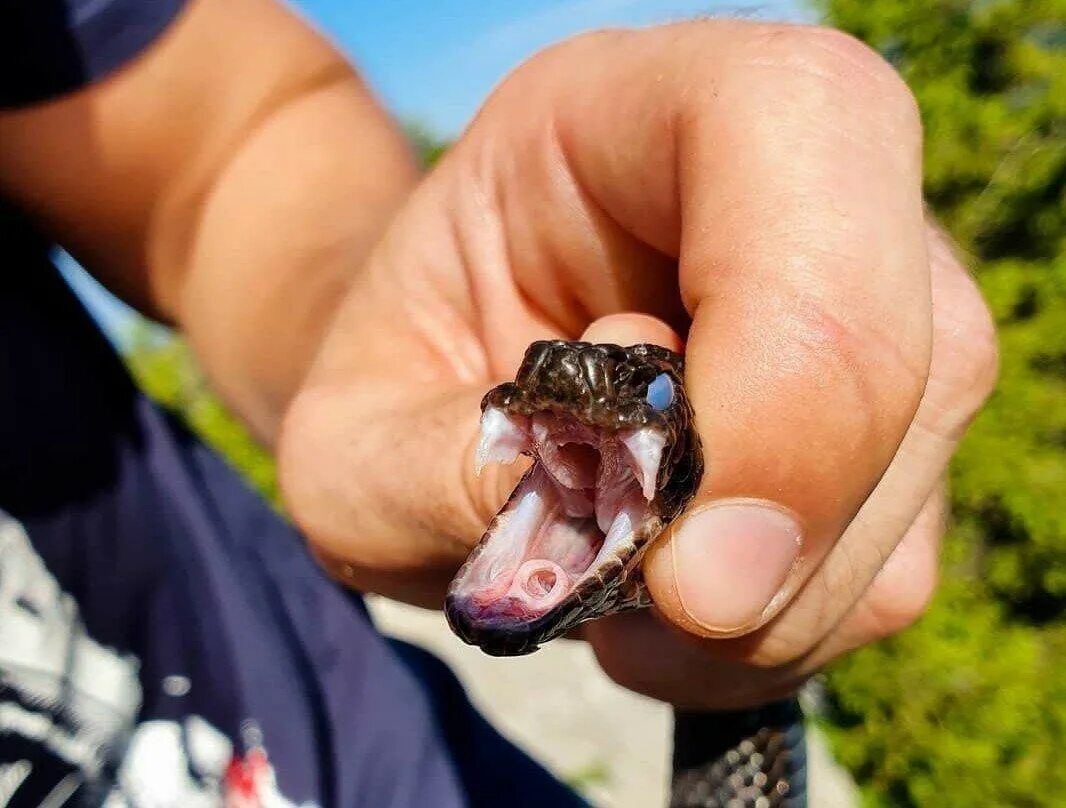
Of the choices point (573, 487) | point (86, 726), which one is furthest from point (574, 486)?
point (86, 726)

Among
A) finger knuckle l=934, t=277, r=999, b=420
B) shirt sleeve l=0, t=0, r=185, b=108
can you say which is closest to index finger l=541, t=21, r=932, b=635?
finger knuckle l=934, t=277, r=999, b=420

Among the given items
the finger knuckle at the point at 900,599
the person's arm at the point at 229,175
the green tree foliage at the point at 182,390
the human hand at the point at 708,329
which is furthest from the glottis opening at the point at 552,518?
the green tree foliage at the point at 182,390

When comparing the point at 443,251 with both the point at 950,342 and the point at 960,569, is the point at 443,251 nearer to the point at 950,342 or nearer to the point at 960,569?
the point at 950,342

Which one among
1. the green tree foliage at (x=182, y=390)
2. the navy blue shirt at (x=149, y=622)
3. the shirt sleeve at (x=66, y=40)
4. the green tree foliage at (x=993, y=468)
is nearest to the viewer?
the navy blue shirt at (x=149, y=622)

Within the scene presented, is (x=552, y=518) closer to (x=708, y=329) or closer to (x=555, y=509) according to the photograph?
(x=555, y=509)

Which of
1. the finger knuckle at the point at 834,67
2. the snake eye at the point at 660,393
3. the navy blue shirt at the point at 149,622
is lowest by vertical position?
the navy blue shirt at the point at 149,622

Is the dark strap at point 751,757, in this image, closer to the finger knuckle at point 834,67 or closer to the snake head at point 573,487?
the snake head at point 573,487
